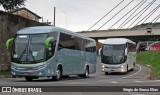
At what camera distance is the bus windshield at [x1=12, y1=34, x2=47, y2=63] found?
23.9m

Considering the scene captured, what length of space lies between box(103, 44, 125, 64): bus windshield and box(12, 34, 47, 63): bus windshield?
16416mm

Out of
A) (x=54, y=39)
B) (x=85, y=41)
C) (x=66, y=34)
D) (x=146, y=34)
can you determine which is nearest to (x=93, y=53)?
(x=85, y=41)

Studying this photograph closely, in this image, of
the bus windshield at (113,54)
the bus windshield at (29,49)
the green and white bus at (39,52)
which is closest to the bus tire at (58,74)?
the green and white bus at (39,52)

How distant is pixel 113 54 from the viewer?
1577 inches

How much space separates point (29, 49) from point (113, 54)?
56.1 ft

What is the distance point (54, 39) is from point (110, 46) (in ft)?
53.8

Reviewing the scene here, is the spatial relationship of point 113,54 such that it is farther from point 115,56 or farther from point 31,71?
point 31,71

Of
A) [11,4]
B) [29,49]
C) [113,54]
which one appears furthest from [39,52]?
[113,54]

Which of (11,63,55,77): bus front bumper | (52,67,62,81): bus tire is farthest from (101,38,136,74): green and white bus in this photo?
(11,63,55,77): bus front bumper

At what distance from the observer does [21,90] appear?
8.04 metres

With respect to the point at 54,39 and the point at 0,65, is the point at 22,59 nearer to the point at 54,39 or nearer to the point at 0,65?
the point at 54,39

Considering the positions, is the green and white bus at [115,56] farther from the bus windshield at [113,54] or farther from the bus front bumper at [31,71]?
the bus front bumper at [31,71]

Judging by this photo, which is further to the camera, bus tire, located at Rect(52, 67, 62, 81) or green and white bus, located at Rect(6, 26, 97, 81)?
bus tire, located at Rect(52, 67, 62, 81)

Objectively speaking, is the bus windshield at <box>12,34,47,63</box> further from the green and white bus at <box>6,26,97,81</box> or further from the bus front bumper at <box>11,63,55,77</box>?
the bus front bumper at <box>11,63,55,77</box>
